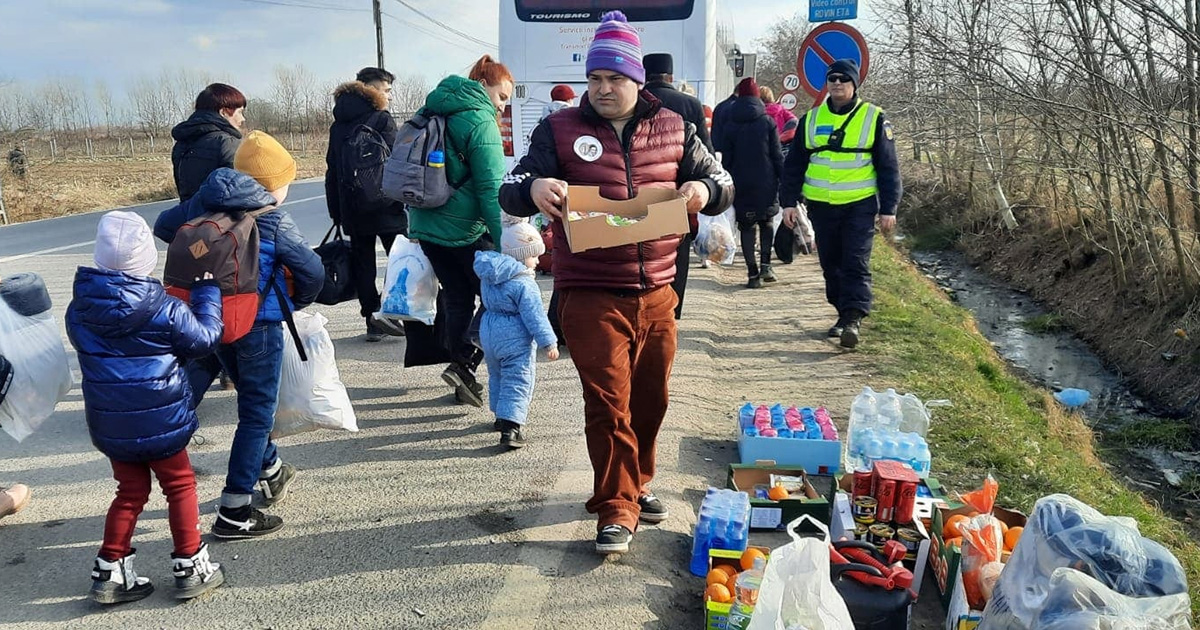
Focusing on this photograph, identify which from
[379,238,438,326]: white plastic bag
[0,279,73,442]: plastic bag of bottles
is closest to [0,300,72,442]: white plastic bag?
[0,279,73,442]: plastic bag of bottles

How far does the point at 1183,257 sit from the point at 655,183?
22.2 feet

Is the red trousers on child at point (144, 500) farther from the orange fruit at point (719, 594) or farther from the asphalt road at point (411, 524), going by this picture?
the orange fruit at point (719, 594)

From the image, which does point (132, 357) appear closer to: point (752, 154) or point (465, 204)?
point (465, 204)

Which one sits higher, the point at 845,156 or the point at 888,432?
the point at 845,156

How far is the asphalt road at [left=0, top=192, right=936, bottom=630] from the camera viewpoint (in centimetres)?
304

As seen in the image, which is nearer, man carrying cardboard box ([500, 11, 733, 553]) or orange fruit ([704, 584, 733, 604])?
orange fruit ([704, 584, 733, 604])

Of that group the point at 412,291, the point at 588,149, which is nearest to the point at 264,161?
the point at 588,149

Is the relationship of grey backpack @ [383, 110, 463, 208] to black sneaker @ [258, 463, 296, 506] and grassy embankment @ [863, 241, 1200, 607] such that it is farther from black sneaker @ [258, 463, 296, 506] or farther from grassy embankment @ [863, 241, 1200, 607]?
grassy embankment @ [863, 241, 1200, 607]

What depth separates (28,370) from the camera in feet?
11.8

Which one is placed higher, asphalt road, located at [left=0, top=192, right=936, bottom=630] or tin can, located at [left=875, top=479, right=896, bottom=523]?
tin can, located at [left=875, top=479, right=896, bottom=523]

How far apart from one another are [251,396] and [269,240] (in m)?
0.63

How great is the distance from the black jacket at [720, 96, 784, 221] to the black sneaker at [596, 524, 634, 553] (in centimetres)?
553

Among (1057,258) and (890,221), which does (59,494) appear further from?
(1057,258)

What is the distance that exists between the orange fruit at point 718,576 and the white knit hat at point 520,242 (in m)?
2.05
